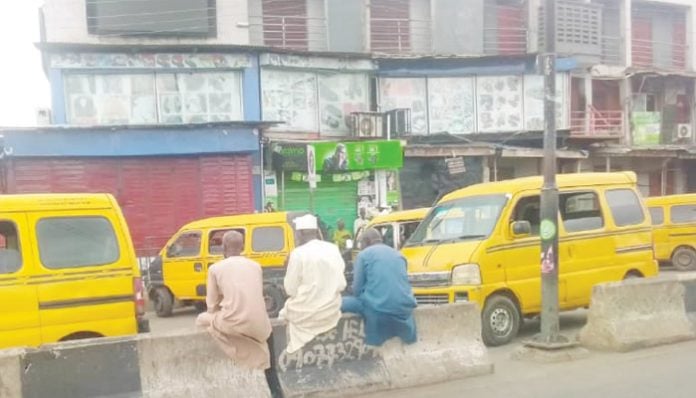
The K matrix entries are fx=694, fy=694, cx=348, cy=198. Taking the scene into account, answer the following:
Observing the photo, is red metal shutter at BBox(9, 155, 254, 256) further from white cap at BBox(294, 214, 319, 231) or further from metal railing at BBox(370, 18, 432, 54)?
metal railing at BBox(370, 18, 432, 54)

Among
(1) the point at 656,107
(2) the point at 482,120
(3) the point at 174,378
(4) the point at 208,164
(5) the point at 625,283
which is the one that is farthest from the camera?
(1) the point at 656,107

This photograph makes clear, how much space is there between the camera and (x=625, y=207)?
10258 mm

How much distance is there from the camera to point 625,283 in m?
8.11

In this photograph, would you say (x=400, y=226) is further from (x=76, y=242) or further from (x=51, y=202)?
(x=51, y=202)

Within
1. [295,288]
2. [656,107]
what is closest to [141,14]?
[295,288]

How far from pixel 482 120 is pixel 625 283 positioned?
16441 mm

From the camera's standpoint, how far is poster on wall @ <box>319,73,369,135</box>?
21969 mm

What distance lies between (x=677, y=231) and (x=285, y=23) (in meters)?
13.7

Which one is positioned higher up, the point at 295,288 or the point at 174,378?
the point at 295,288

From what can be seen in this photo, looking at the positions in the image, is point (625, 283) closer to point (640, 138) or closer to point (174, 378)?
point (174, 378)

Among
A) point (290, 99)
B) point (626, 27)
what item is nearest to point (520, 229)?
point (290, 99)

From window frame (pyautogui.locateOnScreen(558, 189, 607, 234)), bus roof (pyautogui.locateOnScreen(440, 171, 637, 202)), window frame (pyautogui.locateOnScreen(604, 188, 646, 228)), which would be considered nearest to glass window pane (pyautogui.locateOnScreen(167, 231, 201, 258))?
bus roof (pyautogui.locateOnScreen(440, 171, 637, 202))

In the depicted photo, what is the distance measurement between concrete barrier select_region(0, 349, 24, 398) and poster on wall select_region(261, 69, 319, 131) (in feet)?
51.9

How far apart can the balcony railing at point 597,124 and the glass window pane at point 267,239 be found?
53.9ft
